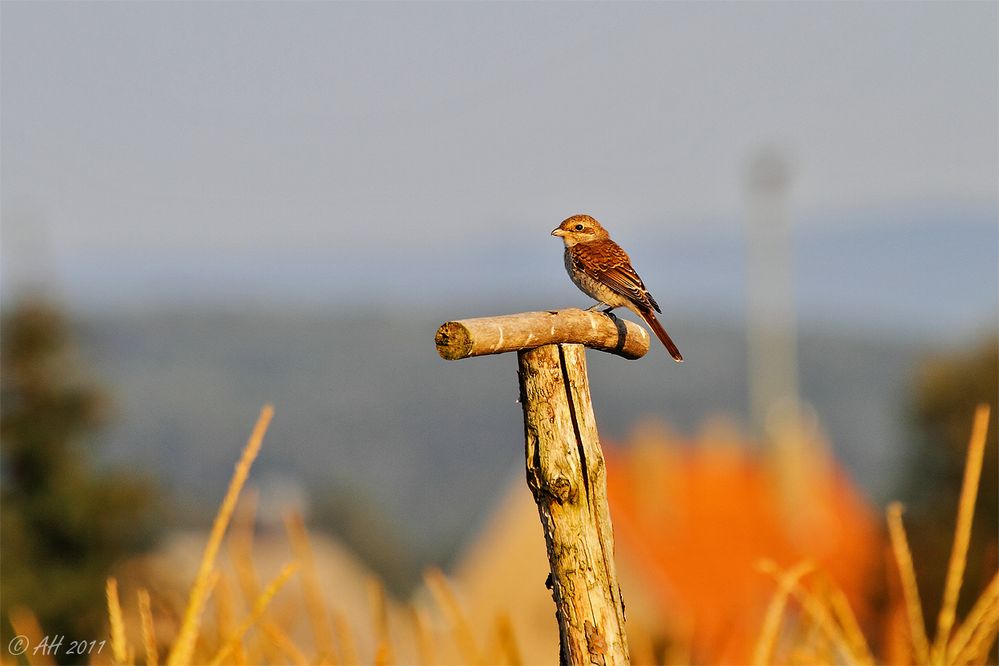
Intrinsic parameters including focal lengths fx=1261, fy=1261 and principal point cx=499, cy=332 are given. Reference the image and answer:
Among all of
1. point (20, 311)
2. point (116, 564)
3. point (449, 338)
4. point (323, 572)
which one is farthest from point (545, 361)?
point (323, 572)

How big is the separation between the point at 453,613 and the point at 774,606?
1.74m

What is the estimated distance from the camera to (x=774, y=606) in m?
5.60

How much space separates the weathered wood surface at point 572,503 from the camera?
5668mm

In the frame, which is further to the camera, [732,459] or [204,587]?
[732,459]

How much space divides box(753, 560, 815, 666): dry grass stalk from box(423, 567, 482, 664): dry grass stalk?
1.44 m

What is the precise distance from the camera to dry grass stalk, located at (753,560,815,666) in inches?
223

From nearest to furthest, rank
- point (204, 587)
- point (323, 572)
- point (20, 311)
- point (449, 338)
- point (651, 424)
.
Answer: point (204, 587) < point (449, 338) < point (20, 311) < point (323, 572) < point (651, 424)

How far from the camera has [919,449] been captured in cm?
4109

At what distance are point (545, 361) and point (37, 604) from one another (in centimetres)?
2936

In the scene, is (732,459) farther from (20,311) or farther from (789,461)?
(20,311)

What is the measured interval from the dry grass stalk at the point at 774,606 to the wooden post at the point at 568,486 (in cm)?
67

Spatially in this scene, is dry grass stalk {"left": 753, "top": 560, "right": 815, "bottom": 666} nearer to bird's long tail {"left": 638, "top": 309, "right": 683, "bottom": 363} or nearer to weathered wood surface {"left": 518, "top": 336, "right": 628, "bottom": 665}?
weathered wood surface {"left": 518, "top": 336, "right": 628, "bottom": 665}

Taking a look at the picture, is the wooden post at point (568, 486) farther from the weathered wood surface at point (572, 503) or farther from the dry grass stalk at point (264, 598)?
the dry grass stalk at point (264, 598)

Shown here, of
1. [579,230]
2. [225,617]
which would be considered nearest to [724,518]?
[579,230]
